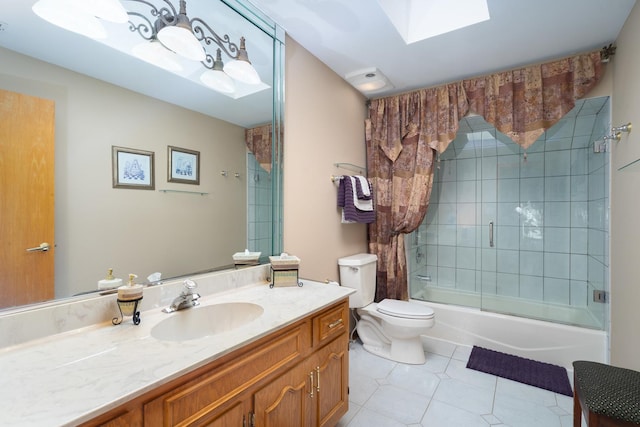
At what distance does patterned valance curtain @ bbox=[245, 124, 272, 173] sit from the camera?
1.75 m

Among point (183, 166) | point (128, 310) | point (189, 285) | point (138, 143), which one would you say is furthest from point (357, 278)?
point (138, 143)

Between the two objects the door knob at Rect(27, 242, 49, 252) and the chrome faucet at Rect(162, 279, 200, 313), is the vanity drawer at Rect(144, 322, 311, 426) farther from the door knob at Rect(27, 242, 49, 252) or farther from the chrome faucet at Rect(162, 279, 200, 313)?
the door knob at Rect(27, 242, 49, 252)

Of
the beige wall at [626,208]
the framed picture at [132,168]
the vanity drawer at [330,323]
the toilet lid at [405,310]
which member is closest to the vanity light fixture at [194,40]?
the framed picture at [132,168]

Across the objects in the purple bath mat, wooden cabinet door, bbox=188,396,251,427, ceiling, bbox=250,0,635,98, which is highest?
ceiling, bbox=250,0,635,98

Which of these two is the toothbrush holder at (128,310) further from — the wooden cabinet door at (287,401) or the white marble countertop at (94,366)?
the wooden cabinet door at (287,401)

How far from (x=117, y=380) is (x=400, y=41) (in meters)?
2.30

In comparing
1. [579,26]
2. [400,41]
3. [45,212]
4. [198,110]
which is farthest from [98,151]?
[579,26]

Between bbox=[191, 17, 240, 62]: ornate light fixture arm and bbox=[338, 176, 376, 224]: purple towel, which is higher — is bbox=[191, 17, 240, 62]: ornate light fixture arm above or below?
above

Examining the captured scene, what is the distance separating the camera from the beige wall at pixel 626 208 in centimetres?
162

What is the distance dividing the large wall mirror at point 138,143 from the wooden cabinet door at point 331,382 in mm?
685

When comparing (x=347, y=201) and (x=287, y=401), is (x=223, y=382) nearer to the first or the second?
(x=287, y=401)

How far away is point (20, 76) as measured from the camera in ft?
3.11

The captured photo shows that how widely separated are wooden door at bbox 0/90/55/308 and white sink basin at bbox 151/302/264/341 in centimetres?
41

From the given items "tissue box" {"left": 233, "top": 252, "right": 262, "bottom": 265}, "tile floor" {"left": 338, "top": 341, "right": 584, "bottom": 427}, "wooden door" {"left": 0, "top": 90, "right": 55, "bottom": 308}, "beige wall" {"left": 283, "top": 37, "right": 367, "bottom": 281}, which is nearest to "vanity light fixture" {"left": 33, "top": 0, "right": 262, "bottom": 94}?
"wooden door" {"left": 0, "top": 90, "right": 55, "bottom": 308}
